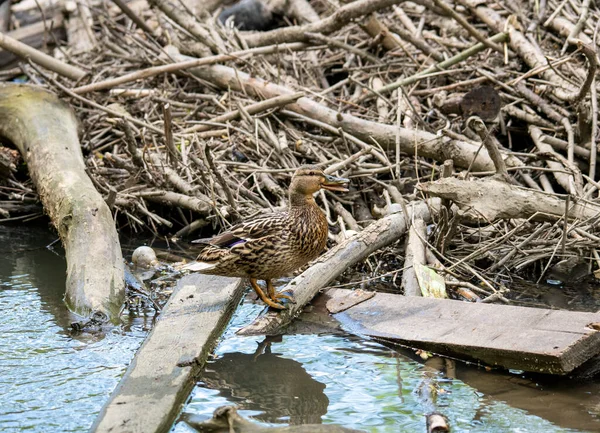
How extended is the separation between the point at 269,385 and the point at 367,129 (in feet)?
11.7

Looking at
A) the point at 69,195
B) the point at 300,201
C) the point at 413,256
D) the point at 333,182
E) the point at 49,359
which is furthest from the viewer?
the point at 69,195

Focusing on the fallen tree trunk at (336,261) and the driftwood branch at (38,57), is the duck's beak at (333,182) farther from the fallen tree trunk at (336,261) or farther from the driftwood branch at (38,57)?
the driftwood branch at (38,57)

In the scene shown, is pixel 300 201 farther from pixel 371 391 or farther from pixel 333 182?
pixel 371 391

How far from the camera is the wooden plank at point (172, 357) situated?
354 centimetres

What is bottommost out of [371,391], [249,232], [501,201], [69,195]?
[371,391]

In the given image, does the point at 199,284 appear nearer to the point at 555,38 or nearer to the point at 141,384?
the point at 141,384

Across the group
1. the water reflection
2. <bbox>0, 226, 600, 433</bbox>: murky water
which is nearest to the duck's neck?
<bbox>0, 226, 600, 433</bbox>: murky water

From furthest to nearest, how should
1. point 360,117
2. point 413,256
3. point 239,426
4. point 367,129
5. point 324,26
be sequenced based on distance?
point 324,26
point 360,117
point 367,129
point 413,256
point 239,426

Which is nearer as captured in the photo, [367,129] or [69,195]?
[69,195]

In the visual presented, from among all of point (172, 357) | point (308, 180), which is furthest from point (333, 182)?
point (172, 357)

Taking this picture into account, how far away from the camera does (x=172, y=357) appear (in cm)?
419

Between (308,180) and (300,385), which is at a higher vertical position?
(308,180)

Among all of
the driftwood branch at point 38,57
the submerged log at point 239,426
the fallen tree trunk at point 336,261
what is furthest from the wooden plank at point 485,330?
the driftwood branch at point 38,57

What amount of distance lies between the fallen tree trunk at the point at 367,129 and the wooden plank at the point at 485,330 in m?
1.81
